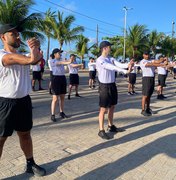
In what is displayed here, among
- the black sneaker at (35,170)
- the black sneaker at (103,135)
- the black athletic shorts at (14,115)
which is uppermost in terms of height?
the black athletic shorts at (14,115)

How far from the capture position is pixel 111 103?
602 cm

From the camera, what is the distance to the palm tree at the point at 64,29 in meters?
33.3

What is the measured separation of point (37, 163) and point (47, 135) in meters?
1.47

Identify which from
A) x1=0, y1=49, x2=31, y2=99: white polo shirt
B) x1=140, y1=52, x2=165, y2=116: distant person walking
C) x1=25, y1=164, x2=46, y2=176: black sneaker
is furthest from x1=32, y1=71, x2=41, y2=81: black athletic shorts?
x1=0, y1=49, x2=31, y2=99: white polo shirt

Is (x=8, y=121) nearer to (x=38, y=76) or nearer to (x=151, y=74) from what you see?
(x=151, y=74)

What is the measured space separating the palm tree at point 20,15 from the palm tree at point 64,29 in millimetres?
11813

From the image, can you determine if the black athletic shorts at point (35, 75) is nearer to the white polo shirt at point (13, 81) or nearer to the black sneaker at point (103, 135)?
the black sneaker at point (103, 135)

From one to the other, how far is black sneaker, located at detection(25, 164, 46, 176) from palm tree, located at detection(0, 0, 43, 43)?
16453mm

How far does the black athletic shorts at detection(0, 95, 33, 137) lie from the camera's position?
145 inches

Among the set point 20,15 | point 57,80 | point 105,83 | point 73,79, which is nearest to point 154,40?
point 20,15

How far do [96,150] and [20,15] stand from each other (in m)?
17.4

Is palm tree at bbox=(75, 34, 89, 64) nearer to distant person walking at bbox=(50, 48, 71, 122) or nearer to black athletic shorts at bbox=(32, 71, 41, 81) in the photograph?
black athletic shorts at bbox=(32, 71, 41, 81)

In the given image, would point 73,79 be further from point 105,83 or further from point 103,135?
point 103,135

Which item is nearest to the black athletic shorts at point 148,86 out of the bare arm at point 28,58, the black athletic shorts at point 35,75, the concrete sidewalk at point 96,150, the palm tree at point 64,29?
the concrete sidewalk at point 96,150
